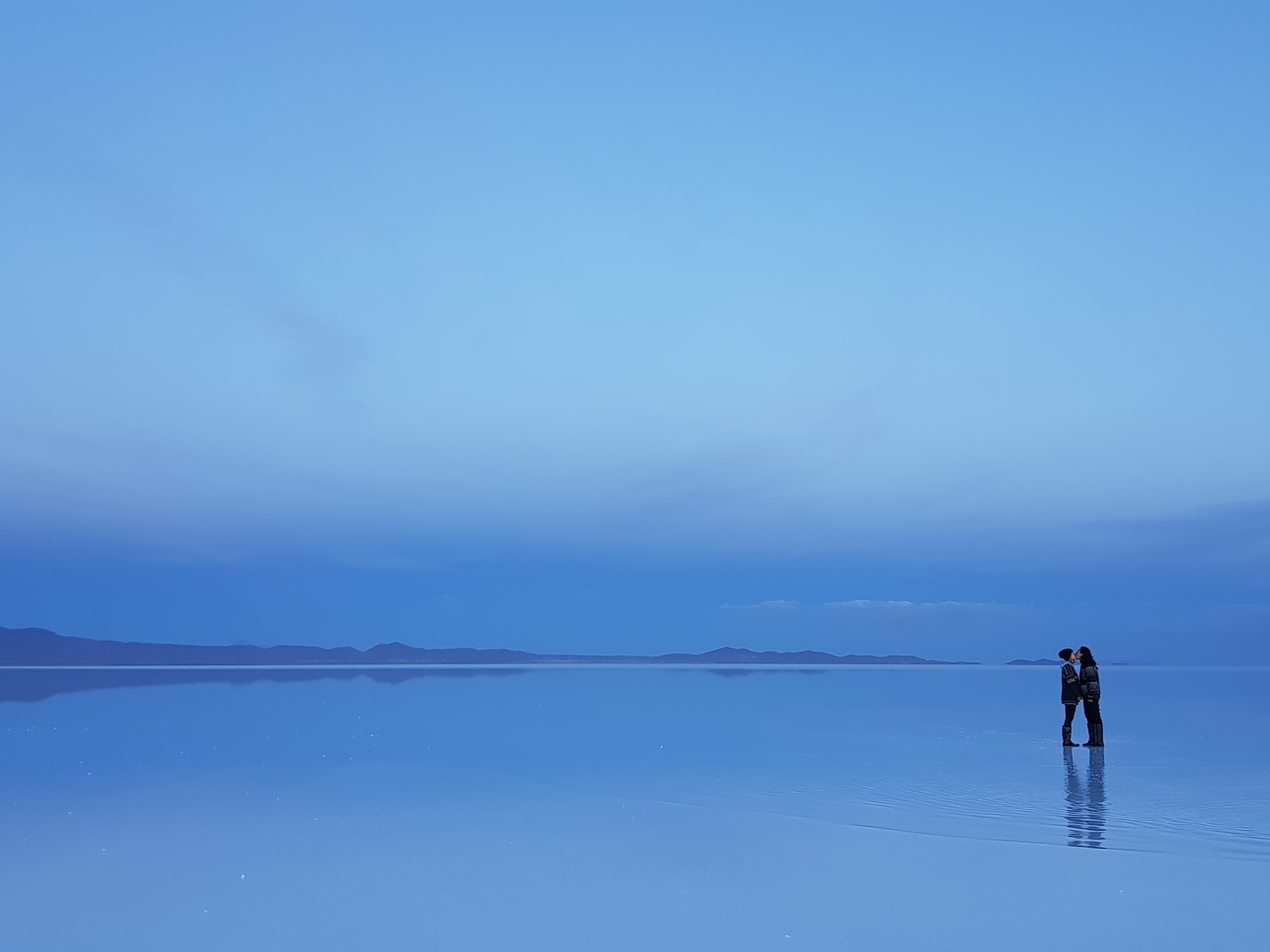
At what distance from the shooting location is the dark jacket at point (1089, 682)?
20.5m

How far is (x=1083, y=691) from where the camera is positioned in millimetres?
20750

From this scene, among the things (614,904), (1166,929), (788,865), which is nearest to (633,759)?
(788,865)

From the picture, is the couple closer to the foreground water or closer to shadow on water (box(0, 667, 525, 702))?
the foreground water

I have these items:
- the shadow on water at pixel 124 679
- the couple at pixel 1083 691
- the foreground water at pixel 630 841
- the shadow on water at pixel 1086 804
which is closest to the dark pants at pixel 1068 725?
the couple at pixel 1083 691

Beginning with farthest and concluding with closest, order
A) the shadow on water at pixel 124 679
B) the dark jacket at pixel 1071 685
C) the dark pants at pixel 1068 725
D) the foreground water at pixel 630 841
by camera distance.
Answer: the shadow on water at pixel 124 679 → the dark jacket at pixel 1071 685 → the dark pants at pixel 1068 725 → the foreground water at pixel 630 841

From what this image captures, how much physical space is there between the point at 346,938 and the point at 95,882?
3.22 m

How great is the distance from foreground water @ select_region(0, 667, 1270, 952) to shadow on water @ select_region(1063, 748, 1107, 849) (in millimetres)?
79

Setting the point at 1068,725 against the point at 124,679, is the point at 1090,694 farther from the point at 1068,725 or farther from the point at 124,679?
the point at 124,679

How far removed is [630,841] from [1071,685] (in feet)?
42.6

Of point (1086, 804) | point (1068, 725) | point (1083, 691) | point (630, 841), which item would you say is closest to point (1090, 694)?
point (1083, 691)

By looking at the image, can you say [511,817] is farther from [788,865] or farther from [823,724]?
[823,724]

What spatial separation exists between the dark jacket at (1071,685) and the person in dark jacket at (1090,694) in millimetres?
136

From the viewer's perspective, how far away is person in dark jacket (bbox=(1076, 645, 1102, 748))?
20.0m

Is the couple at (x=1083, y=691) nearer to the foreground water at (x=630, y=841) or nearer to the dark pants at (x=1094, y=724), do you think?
the dark pants at (x=1094, y=724)
